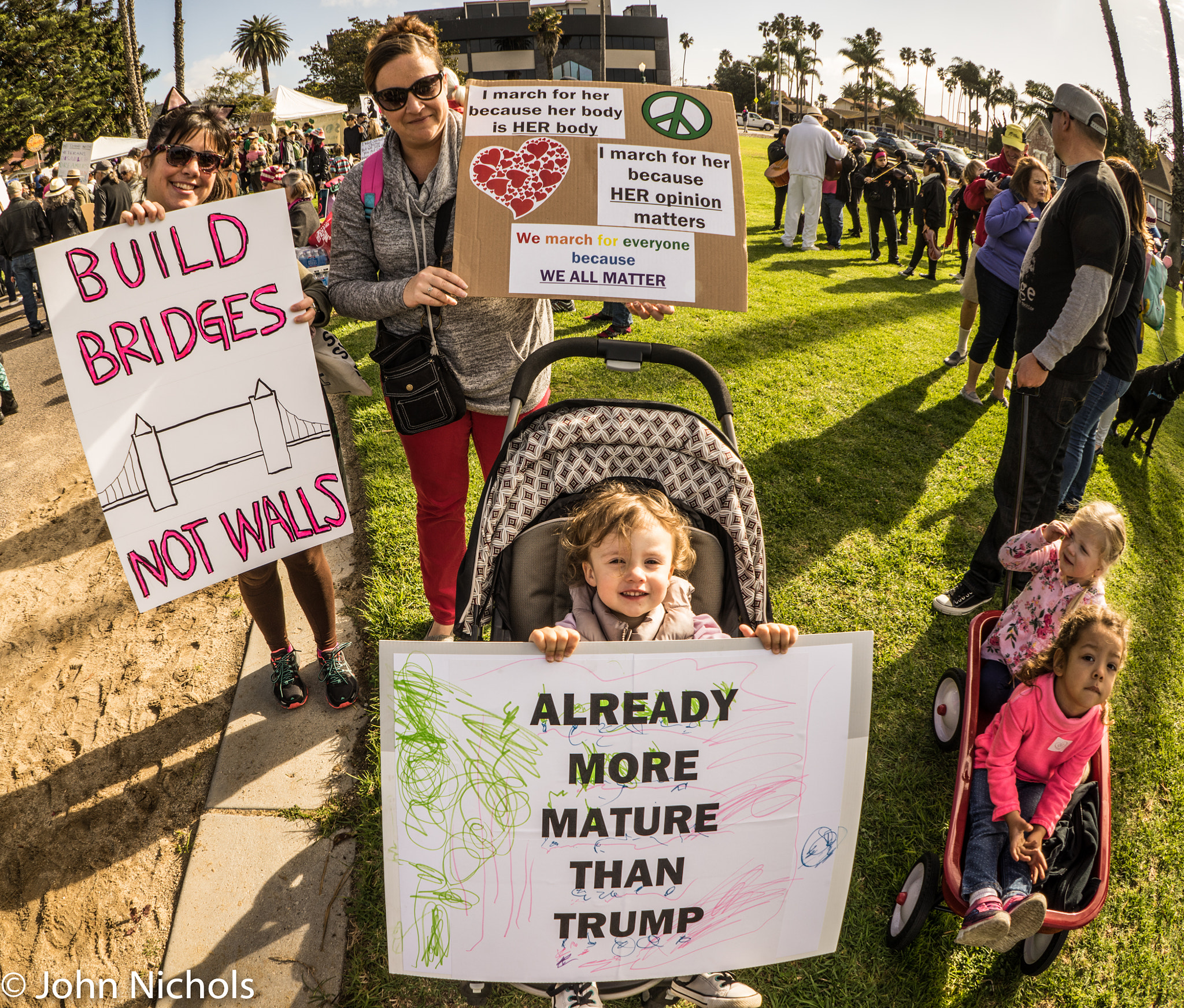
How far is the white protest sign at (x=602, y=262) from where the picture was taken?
2.17 m

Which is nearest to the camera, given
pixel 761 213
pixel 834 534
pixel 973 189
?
pixel 834 534

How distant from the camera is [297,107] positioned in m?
24.2

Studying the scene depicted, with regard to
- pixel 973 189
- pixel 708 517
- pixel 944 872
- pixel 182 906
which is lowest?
pixel 182 906

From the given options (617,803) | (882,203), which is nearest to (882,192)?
(882,203)

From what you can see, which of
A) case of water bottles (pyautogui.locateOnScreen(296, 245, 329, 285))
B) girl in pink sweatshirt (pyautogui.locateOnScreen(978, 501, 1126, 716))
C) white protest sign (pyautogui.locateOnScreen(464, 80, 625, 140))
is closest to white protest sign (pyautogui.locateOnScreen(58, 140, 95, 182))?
case of water bottles (pyautogui.locateOnScreen(296, 245, 329, 285))

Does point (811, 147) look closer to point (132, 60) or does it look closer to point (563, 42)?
point (132, 60)

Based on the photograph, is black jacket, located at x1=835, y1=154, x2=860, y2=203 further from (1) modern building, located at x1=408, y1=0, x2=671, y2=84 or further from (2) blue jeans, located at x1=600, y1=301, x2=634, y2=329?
(1) modern building, located at x1=408, y1=0, x2=671, y2=84

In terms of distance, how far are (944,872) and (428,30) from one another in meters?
3.11

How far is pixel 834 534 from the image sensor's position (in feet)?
14.1

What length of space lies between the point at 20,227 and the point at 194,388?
9406 mm

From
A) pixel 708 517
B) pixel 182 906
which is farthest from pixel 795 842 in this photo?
pixel 182 906

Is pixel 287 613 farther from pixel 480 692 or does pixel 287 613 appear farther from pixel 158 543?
pixel 480 692

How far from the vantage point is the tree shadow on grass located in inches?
168

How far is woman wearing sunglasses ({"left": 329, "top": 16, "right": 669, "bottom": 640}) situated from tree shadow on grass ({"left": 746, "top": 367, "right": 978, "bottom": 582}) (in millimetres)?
1956
